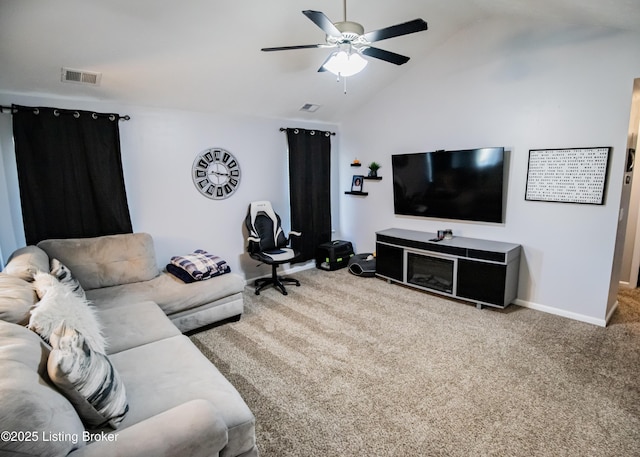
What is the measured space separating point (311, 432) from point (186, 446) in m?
0.91

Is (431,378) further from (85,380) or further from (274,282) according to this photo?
(274,282)

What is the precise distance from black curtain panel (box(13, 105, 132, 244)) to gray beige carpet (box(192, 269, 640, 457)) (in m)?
1.61

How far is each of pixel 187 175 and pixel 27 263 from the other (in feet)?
6.21

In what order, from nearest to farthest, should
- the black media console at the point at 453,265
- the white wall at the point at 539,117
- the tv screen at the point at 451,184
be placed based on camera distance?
the white wall at the point at 539,117, the black media console at the point at 453,265, the tv screen at the point at 451,184

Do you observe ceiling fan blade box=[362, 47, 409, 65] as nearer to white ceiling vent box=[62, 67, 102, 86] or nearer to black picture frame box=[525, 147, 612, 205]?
black picture frame box=[525, 147, 612, 205]

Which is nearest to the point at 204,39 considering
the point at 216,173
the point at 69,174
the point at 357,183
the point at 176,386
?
the point at 216,173

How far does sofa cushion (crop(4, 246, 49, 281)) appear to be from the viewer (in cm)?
205

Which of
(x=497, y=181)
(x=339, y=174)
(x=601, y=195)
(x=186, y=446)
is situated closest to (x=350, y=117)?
(x=339, y=174)

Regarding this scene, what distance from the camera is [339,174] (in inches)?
212

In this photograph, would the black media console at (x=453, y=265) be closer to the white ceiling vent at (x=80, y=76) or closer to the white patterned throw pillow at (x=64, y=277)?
the white patterned throw pillow at (x=64, y=277)

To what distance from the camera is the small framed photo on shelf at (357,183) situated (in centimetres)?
507

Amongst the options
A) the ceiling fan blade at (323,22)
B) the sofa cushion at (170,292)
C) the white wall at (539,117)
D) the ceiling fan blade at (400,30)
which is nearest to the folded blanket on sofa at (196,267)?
the sofa cushion at (170,292)

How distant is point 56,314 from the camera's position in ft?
5.29

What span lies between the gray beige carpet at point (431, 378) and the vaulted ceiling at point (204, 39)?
2476 mm
